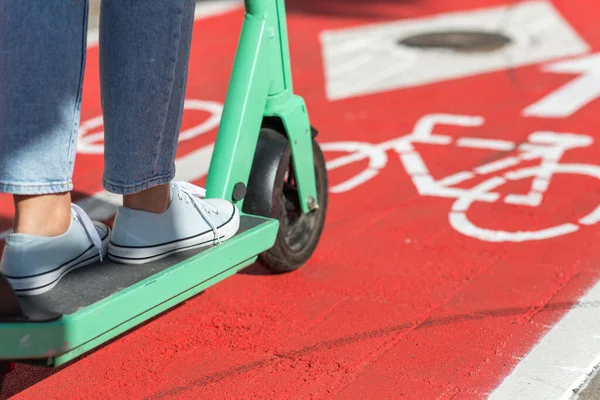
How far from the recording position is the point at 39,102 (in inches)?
84.4

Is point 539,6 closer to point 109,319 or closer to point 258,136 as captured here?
point 258,136

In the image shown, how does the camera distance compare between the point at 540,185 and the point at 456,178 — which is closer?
the point at 540,185

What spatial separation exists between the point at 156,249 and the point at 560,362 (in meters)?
1.16

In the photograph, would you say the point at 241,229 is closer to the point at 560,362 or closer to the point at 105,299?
the point at 105,299

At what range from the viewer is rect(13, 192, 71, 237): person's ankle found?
2191 mm

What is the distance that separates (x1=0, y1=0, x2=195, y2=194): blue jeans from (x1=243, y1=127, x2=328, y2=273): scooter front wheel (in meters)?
0.72

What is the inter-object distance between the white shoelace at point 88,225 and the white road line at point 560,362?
1.10m

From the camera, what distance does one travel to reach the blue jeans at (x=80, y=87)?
211 cm

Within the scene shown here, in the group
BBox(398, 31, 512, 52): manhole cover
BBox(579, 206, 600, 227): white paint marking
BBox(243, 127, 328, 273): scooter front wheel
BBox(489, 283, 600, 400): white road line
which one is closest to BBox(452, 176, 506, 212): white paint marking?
BBox(579, 206, 600, 227): white paint marking

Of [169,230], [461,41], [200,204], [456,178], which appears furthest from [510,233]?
[461,41]

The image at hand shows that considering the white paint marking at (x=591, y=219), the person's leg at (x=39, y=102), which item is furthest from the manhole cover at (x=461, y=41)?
the person's leg at (x=39, y=102)

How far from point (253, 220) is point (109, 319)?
0.77 m

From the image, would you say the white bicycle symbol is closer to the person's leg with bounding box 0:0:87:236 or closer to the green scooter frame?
the green scooter frame

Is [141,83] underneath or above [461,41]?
above
